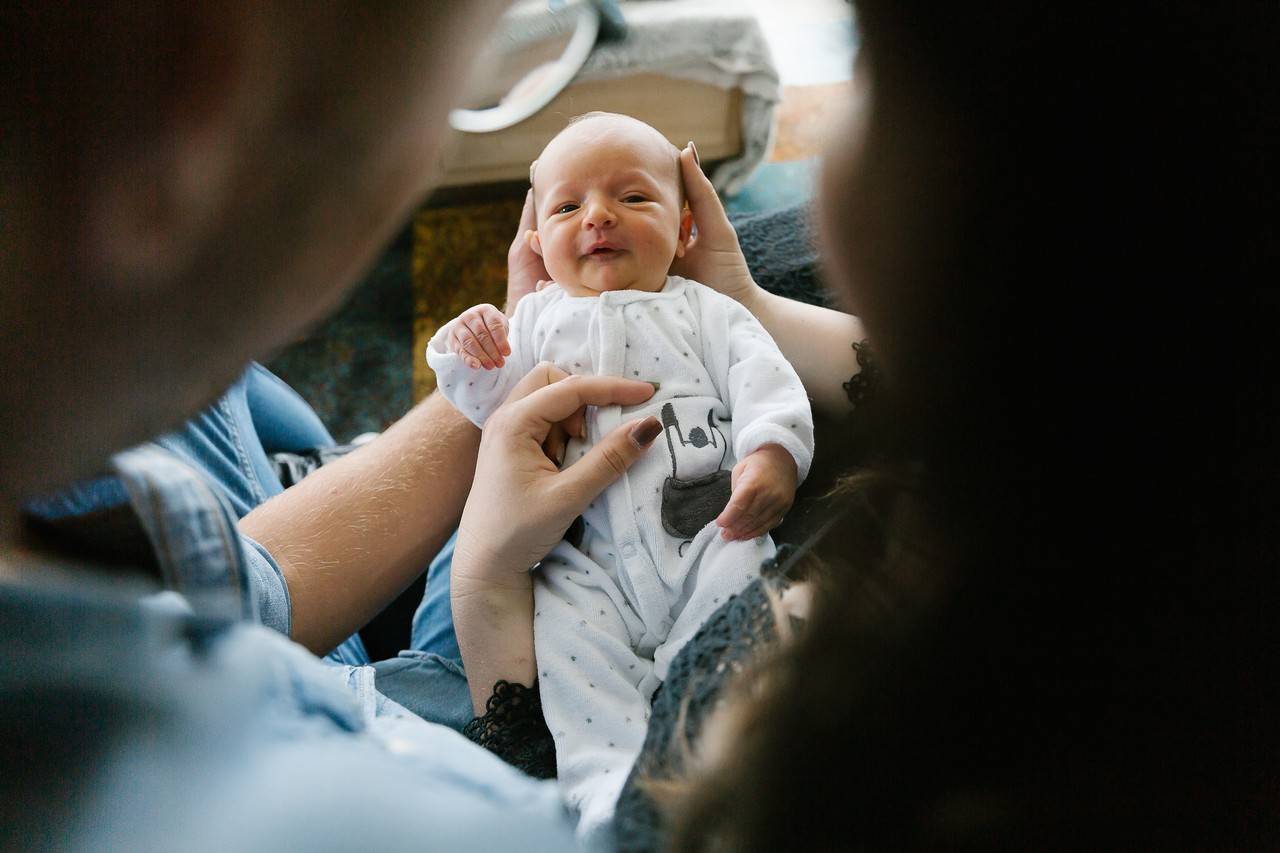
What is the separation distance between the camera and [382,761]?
0.68 feet

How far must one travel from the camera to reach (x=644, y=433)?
35 centimetres

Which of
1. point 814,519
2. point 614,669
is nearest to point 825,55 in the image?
point 814,519

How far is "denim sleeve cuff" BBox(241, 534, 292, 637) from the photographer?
1.37 ft

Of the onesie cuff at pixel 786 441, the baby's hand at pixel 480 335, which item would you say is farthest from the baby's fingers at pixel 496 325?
the onesie cuff at pixel 786 441

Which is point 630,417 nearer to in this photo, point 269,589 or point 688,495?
point 688,495

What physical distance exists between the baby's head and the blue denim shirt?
0.19 metres

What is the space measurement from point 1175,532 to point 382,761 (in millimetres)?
200

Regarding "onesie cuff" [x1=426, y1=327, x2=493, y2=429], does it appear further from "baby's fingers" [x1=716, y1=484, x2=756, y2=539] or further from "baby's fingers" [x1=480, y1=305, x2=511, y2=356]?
"baby's fingers" [x1=716, y1=484, x2=756, y2=539]

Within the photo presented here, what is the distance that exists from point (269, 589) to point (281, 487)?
288 mm

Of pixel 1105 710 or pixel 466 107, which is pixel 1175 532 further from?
pixel 466 107

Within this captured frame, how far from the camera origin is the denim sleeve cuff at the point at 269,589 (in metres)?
0.42

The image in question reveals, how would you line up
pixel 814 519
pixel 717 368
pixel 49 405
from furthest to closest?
1. pixel 717 368
2. pixel 814 519
3. pixel 49 405

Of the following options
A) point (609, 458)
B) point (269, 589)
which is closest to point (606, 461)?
point (609, 458)

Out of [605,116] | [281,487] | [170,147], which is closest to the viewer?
[170,147]
